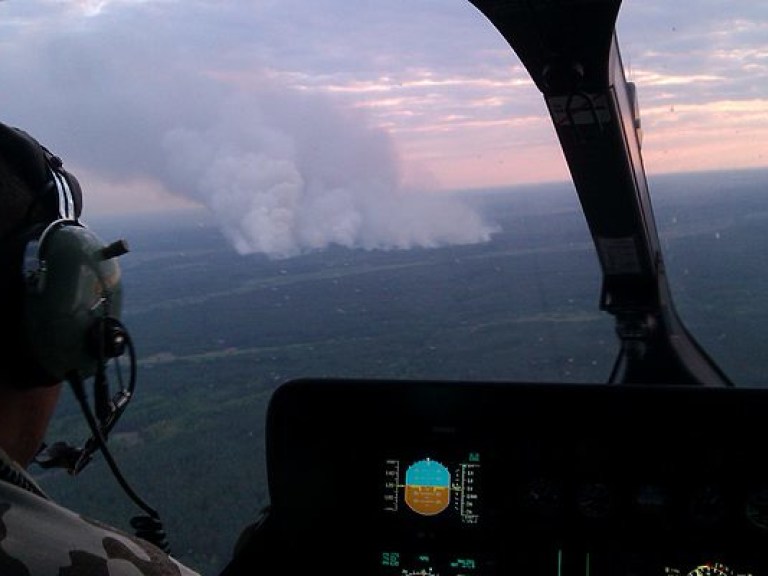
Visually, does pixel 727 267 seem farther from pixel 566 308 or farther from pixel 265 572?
pixel 265 572

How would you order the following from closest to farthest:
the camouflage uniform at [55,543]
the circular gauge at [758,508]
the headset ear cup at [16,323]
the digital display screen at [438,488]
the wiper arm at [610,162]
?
the camouflage uniform at [55,543]
the headset ear cup at [16,323]
the circular gauge at [758,508]
the digital display screen at [438,488]
the wiper arm at [610,162]

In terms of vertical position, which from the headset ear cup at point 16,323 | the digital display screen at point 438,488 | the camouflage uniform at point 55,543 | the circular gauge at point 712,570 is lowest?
the circular gauge at point 712,570

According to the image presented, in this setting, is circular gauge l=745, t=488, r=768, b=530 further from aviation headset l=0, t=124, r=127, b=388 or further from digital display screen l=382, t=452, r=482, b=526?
aviation headset l=0, t=124, r=127, b=388

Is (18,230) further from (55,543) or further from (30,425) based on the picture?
(55,543)

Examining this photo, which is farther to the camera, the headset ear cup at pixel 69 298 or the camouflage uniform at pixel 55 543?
the headset ear cup at pixel 69 298

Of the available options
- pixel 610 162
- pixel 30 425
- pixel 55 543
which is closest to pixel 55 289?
pixel 30 425

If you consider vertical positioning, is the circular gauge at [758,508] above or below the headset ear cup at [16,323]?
below

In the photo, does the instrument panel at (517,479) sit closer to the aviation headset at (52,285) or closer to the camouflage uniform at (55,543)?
the aviation headset at (52,285)

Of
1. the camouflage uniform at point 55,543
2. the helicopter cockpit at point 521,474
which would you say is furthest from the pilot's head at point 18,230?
the helicopter cockpit at point 521,474
